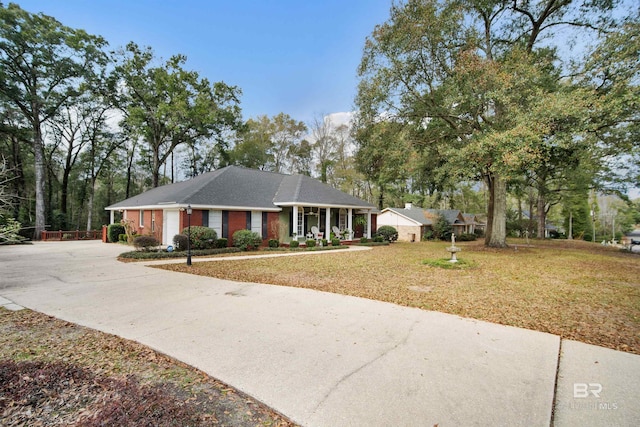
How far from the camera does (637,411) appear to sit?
2561mm

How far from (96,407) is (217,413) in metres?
1.14

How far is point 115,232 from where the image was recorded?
63.6 feet

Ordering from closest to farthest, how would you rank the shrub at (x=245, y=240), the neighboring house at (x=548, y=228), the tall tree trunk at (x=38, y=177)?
the shrub at (x=245, y=240) < the tall tree trunk at (x=38, y=177) < the neighboring house at (x=548, y=228)

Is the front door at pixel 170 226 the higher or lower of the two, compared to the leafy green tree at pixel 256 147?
lower

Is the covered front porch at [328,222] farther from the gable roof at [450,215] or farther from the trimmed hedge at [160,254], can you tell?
the gable roof at [450,215]

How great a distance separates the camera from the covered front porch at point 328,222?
18500 millimetres

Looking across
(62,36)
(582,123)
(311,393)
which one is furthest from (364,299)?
(62,36)

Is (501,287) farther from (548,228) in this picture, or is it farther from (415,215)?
(548,228)

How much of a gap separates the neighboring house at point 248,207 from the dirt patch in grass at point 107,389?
1102 centimetres

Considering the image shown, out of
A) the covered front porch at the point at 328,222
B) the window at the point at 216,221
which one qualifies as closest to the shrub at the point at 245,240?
the window at the point at 216,221

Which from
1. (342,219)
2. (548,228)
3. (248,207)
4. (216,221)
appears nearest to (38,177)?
(216,221)

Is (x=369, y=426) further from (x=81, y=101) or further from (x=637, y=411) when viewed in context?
(x=81, y=101)

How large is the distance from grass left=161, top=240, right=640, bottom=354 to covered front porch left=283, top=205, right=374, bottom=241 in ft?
21.3

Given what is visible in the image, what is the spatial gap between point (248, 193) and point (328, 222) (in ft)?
18.1
